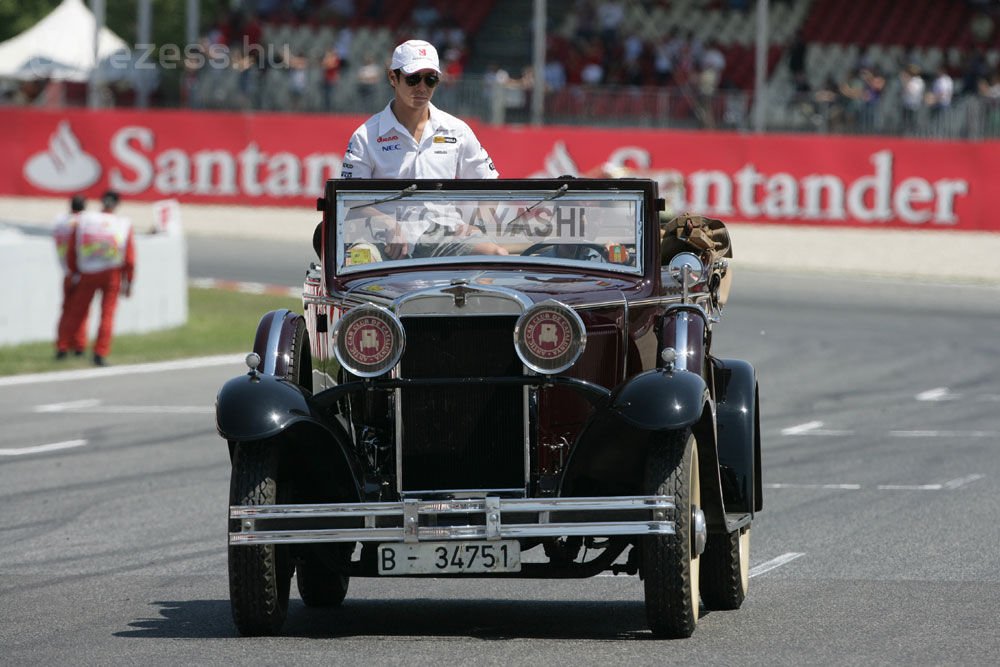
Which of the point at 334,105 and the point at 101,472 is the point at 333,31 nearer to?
the point at 334,105

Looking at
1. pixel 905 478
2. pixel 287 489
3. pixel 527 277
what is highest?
pixel 527 277

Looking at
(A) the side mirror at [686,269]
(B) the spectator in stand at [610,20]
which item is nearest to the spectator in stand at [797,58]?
(B) the spectator in stand at [610,20]

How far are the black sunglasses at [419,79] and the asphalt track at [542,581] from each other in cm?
219

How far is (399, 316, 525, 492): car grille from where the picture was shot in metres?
6.89

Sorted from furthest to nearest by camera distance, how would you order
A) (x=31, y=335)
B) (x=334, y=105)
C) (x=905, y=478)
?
1. (x=334, y=105)
2. (x=31, y=335)
3. (x=905, y=478)

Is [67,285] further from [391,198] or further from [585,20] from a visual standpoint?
[585,20]

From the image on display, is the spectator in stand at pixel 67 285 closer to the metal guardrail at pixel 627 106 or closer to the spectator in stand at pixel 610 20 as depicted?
the metal guardrail at pixel 627 106

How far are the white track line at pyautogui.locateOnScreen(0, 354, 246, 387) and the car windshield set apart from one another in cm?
1027

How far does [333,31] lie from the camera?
3697 centimetres

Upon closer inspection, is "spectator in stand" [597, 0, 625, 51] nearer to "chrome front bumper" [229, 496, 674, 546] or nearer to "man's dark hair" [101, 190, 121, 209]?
"man's dark hair" [101, 190, 121, 209]

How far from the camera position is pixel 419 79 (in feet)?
26.5

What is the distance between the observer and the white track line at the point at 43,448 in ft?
43.0

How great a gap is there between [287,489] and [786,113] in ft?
78.8

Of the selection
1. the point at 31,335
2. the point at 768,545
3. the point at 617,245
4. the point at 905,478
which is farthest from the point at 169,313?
the point at 617,245
